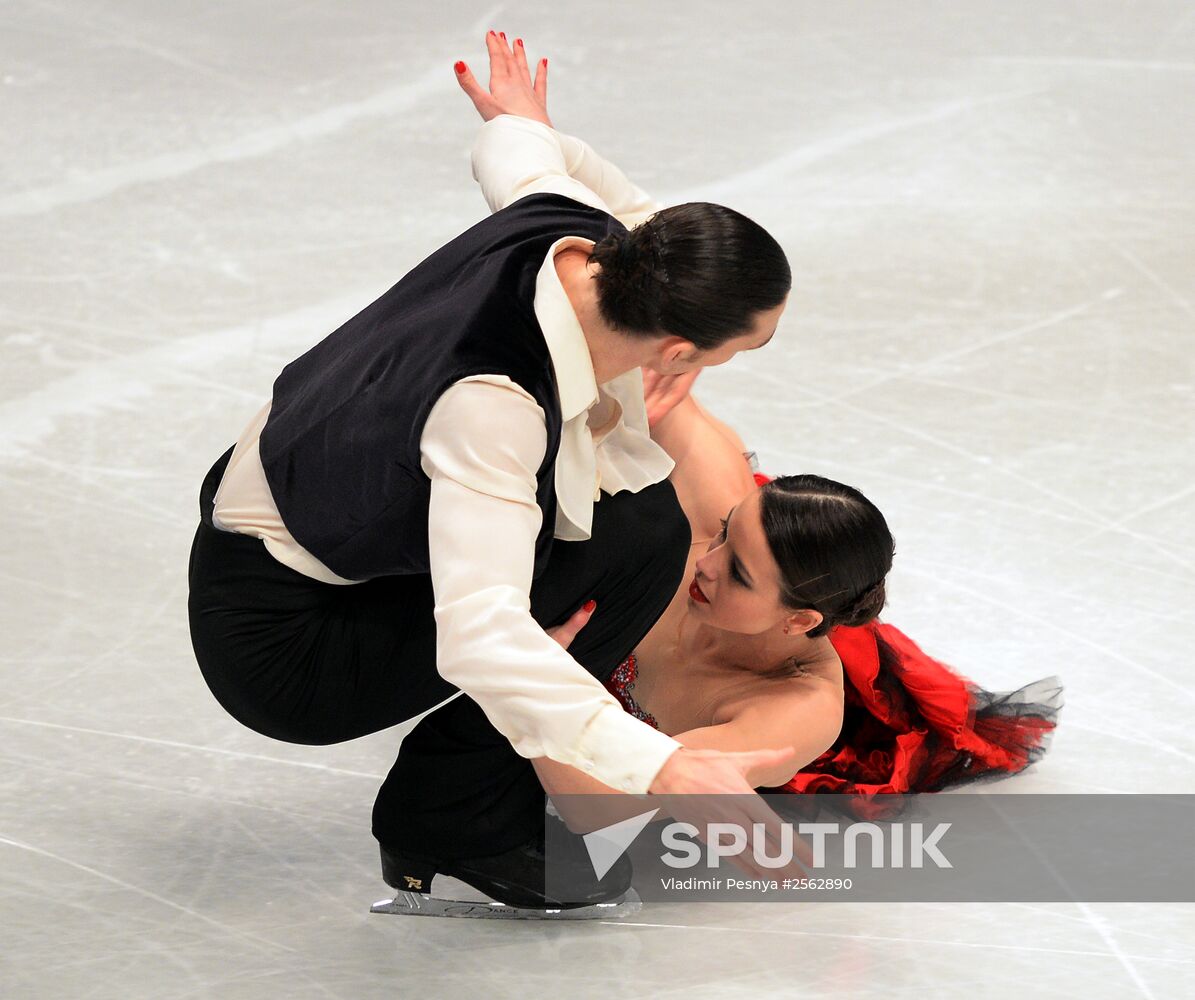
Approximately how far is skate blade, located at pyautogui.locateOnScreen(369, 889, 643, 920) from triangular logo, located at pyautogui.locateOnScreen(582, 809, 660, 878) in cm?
5

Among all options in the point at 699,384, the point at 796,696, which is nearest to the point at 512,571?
A: the point at 796,696

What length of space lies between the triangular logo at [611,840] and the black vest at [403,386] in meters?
0.45

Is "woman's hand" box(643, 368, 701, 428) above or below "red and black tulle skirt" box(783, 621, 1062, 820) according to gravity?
above

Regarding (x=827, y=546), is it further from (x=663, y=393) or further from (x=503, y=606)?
(x=503, y=606)

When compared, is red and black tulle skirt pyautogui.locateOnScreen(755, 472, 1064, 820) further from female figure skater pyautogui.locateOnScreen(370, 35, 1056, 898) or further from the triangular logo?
the triangular logo

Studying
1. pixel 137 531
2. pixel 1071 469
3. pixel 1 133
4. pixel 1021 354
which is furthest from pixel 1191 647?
pixel 1 133

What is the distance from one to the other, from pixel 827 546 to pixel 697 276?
0.57 metres

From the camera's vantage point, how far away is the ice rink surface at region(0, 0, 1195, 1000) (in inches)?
79.5

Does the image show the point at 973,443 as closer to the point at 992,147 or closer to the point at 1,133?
the point at 992,147

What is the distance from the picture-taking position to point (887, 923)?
2.06 m

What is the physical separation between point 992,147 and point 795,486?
3054 mm

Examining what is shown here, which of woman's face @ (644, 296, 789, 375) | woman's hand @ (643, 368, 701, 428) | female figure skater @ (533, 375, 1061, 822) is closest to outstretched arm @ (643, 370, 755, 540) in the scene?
female figure skater @ (533, 375, 1061, 822)

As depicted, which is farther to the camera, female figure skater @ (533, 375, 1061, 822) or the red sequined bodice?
the red sequined bodice

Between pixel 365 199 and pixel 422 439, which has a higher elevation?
pixel 365 199
